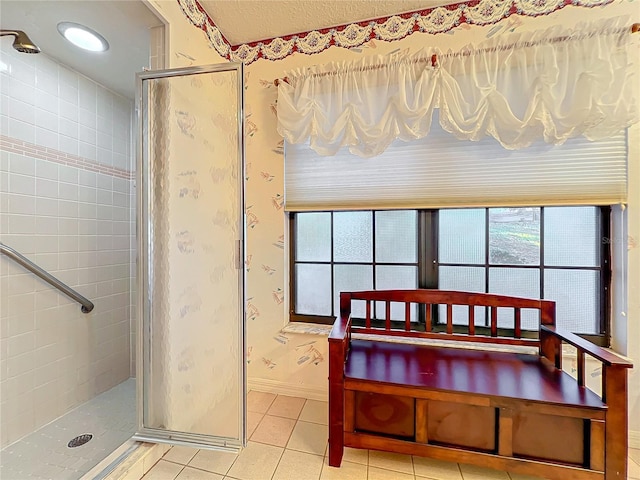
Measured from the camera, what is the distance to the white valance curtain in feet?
4.58

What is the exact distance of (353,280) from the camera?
6.52ft

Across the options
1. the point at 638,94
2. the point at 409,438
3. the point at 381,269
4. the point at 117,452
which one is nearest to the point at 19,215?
the point at 117,452

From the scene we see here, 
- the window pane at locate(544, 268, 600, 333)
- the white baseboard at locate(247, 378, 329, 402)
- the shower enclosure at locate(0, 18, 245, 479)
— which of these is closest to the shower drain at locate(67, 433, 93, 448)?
the shower enclosure at locate(0, 18, 245, 479)

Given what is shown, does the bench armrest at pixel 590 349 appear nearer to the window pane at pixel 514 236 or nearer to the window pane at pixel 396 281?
the window pane at pixel 514 236

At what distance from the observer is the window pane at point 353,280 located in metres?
1.96

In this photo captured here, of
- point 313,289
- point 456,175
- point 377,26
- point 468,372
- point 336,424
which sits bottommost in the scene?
point 336,424

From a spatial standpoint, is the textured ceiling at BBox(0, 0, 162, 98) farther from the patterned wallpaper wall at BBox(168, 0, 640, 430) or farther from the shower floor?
the shower floor

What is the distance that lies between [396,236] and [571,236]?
1.02 m

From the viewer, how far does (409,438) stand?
1.28 m

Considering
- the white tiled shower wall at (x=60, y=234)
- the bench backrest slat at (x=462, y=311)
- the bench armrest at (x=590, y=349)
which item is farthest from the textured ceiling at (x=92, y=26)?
the bench armrest at (x=590, y=349)

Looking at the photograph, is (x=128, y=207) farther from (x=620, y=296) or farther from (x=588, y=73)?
(x=620, y=296)

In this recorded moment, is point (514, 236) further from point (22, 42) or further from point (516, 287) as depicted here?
point (22, 42)

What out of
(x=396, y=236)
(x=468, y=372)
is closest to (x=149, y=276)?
(x=396, y=236)

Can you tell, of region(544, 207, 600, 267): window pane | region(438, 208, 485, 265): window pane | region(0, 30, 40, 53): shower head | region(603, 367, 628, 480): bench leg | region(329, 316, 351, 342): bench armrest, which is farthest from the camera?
region(438, 208, 485, 265): window pane
